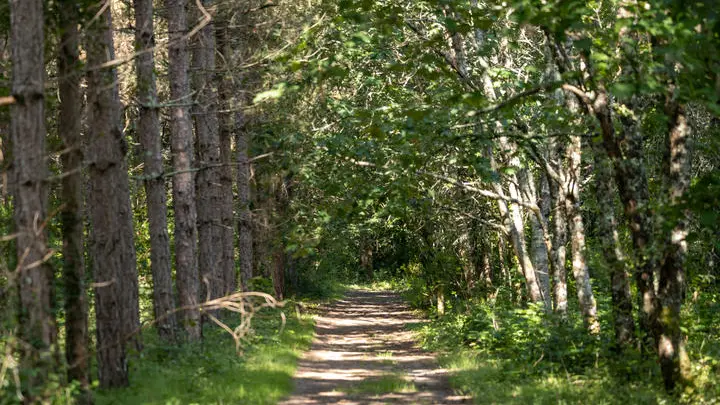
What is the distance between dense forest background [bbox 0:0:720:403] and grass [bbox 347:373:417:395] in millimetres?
1022

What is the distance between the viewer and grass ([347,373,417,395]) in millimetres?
13875

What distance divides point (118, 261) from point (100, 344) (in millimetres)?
1113

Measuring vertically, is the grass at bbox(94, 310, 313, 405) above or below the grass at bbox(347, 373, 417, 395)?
above

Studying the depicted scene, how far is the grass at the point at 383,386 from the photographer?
13875mm

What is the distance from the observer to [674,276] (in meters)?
10.7

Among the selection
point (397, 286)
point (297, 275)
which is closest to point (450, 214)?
point (297, 275)

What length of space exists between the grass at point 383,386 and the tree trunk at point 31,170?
6377mm

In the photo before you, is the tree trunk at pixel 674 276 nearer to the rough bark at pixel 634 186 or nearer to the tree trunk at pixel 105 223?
the rough bark at pixel 634 186

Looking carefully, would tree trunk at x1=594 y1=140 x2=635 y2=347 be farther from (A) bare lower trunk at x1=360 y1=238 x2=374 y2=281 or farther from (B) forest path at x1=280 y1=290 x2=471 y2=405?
(A) bare lower trunk at x1=360 y1=238 x2=374 y2=281

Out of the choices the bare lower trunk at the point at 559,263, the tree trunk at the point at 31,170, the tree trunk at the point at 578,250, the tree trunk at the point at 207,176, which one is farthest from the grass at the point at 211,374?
the bare lower trunk at the point at 559,263

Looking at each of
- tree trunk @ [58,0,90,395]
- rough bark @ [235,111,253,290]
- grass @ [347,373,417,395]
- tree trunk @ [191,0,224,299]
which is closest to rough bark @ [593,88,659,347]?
grass @ [347,373,417,395]

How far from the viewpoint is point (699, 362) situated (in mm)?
12125

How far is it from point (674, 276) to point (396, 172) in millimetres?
7563

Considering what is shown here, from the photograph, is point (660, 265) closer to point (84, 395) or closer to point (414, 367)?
point (84, 395)
